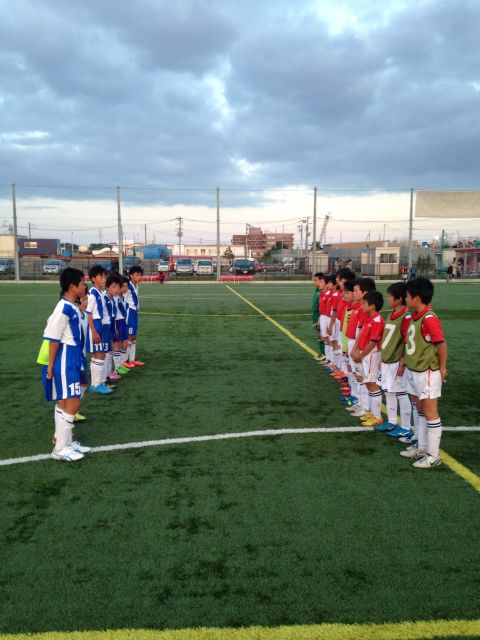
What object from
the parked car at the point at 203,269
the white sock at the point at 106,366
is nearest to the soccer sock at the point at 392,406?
the white sock at the point at 106,366

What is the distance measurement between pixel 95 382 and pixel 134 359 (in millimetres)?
2214

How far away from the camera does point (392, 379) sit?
5.14 m

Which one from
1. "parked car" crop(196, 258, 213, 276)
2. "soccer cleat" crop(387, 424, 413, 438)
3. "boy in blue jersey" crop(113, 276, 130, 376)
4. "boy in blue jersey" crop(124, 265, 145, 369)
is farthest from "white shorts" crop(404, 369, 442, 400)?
"parked car" crop(196, 258, 213, 276)

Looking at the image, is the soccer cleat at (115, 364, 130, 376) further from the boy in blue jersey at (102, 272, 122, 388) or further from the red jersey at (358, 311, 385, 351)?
the red jersey at (358, 311, 385, 351)

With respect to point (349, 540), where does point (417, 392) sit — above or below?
above

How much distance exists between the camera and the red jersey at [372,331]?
17.7 ft

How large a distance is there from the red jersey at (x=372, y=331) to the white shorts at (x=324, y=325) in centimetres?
283

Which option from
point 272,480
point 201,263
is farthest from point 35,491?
point 201,263

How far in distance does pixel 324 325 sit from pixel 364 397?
2.81 m

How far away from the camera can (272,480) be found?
4.14 meters

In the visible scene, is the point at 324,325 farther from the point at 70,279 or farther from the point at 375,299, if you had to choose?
the point at 70,279

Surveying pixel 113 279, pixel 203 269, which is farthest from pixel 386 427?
pixel 203 269

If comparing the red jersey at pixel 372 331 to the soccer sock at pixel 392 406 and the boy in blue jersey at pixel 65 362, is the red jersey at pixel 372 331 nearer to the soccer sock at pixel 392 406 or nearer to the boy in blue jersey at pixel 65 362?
the soccer sock at pixel 392 406

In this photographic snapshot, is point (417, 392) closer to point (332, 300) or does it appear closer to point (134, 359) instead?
point (332, 300)
